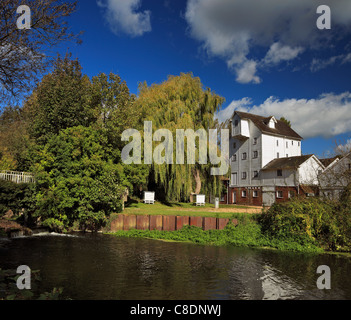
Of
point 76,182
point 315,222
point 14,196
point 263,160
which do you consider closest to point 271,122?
point 263,160

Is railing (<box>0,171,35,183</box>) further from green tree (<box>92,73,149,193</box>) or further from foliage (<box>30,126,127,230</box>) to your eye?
green tree (<box>92,73,149,193</box>)

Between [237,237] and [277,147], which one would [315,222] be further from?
[277,147]

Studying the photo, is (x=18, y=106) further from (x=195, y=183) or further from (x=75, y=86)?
(x=195, y=183)

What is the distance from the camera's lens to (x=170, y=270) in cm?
1230

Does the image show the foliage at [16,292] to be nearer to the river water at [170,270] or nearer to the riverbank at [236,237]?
the river water at [170,270]

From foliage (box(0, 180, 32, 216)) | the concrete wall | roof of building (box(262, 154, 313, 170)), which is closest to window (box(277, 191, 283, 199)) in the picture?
roof of building (box(262, 154, 313, 170))

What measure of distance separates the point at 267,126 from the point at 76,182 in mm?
31043

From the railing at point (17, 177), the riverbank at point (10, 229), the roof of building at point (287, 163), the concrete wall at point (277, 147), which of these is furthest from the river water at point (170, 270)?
the concrete wall at point (277, 147)

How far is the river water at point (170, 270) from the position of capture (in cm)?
945

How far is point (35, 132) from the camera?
92.1ft

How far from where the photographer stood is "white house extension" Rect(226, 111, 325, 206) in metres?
37.5

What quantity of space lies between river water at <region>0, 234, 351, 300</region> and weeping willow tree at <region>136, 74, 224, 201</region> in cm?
951
